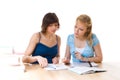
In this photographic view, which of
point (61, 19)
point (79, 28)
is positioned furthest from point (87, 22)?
point (61, 19)

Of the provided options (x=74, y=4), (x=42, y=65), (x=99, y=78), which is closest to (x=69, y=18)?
(x=74, y=4)

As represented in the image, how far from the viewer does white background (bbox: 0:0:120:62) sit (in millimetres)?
3621

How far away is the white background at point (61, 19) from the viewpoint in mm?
3621

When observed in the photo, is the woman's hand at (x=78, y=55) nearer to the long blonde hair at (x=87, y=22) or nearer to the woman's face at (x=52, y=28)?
the long blonde hair at (x=87, y=22)

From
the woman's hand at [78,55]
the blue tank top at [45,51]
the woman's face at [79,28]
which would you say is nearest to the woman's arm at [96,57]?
the woman's hand at [78,55]

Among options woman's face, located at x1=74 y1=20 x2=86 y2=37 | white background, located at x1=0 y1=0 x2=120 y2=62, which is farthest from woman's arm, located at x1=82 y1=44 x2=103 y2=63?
white background, located at x1=0 y1=0 x2=120 y2=62

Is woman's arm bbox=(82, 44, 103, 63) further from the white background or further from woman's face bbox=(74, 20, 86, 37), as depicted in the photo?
the white background

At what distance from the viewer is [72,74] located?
6.15ft

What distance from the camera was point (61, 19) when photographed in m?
3.81

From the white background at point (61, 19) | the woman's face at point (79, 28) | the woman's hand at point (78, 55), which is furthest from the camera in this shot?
the white background at point (61, 19)

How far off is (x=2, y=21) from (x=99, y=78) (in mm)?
2310

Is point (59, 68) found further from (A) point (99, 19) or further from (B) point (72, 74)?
(A) point (99, 19)

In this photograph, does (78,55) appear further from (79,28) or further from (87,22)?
(87,22)

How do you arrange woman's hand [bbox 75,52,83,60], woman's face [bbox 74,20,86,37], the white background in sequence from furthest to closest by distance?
the white background < woman's face [bbox 74,20,86,37] < woman's hand [bbox 75,52,83,60]
